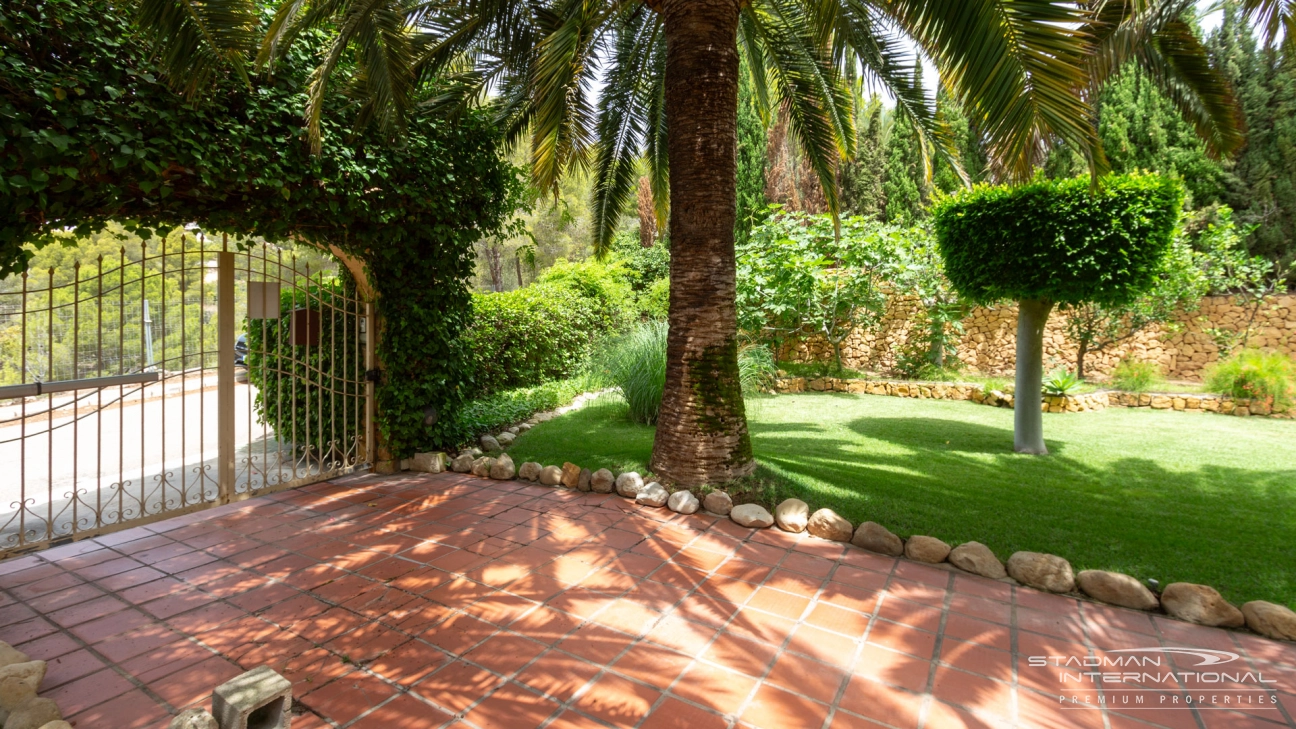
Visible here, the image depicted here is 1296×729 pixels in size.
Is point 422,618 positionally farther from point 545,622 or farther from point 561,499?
point 561,499

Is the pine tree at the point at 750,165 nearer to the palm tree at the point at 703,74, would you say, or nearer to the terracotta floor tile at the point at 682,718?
the palm tree at the point at 703,74

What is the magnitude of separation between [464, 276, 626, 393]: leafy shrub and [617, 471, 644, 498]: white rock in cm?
368

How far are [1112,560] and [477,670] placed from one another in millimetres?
3703

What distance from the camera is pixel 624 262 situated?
16.1 meters

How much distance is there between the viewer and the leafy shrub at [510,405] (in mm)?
6488

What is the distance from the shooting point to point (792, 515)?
4.26 meters

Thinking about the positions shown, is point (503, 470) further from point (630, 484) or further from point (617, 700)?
point (617, 700)

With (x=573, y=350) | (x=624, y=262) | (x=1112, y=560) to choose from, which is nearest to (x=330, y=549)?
(x=1112, y=560)

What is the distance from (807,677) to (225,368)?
4856 millimetres

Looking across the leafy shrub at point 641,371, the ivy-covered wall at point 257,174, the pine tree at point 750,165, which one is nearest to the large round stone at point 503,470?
the ivy-covered wall at point 257,174

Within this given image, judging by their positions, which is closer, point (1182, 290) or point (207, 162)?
point (207, 162)

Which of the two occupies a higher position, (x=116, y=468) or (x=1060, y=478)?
(x=1060, y=478)

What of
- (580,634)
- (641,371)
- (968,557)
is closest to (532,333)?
(641,371)

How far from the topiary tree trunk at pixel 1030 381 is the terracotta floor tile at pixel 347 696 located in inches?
250
